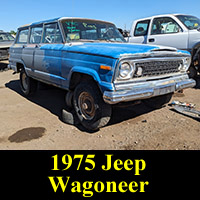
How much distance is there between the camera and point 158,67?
11.0 ft

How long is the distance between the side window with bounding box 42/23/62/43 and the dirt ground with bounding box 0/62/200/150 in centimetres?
154

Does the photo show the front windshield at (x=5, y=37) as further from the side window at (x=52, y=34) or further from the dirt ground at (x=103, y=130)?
the side window at (x=52, y=34)

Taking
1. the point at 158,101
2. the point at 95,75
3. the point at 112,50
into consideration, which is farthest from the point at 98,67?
the point at 158,101

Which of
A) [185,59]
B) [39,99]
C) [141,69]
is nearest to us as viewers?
[141,69]

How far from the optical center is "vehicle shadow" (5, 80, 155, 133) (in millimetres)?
4236

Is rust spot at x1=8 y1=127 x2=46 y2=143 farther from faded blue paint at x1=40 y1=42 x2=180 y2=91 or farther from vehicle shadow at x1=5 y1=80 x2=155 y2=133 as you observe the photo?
faded blue paint at x1=40 y1=42 x2=180 y2=91

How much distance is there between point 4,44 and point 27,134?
31.6ft

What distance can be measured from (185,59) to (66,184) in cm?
304

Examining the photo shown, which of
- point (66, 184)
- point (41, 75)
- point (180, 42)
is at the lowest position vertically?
point (66, 184)

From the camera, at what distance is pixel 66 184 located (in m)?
2.33

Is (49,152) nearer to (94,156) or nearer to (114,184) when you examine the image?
(94,156)

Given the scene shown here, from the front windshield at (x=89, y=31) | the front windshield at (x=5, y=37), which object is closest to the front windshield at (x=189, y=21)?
the front windshield at (x=89, y=31)

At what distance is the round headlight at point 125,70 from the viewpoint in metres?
2.92

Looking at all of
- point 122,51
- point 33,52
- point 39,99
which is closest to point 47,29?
point 33,52
